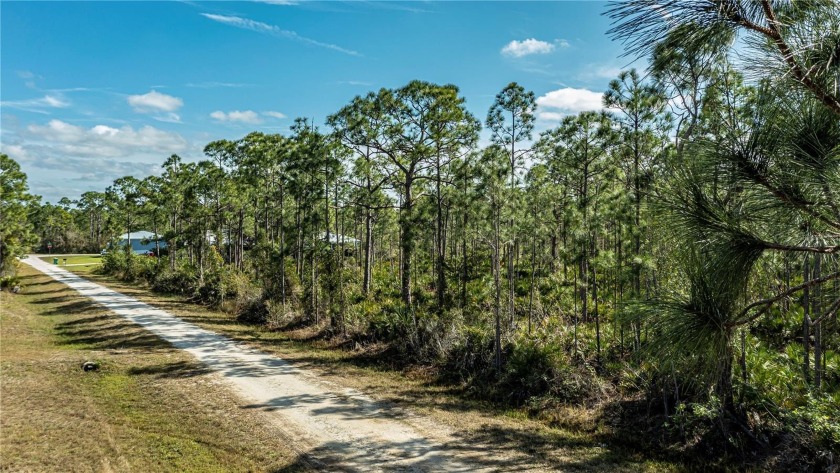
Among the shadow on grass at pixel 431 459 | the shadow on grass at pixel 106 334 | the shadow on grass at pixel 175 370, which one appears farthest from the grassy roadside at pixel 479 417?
the shadow on grass at pixel 106 334

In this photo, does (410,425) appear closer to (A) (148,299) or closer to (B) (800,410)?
(B) (800,410)

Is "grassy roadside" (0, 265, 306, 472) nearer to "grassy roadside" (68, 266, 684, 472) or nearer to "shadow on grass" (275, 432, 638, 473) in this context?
"shadow on grass" (275, 432, 638, 473)

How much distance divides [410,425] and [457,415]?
1.10 metres

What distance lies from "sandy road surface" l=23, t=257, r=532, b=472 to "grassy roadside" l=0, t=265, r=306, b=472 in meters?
0.45

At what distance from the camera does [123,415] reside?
9211 mm

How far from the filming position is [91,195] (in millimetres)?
73812

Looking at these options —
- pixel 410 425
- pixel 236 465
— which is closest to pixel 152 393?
pixel 236 465

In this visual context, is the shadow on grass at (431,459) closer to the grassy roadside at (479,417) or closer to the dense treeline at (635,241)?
the grassy roadside at (479,417)

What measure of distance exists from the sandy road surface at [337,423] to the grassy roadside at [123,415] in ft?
1.49

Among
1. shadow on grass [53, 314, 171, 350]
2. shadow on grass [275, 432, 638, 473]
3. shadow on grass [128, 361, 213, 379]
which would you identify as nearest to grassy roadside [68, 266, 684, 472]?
shadow on grass [275, 432, 638, 473]

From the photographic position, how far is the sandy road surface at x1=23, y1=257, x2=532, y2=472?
7.25 meters

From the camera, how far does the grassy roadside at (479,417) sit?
7.30 metres

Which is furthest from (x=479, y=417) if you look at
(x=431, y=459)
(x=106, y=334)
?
(x=106, y=334)

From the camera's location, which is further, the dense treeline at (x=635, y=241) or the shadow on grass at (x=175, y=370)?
the shadow on grass at (x=175, y=370)
